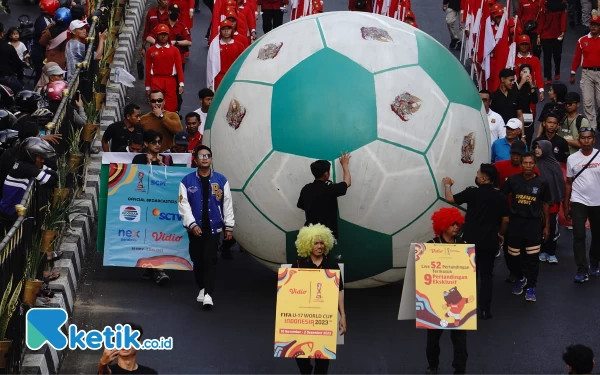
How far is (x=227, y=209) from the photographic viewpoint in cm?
1287

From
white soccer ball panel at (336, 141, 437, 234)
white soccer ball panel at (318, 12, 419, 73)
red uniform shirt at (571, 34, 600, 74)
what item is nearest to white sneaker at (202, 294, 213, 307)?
white soccer ball panel at (336, 141, 437, 234)

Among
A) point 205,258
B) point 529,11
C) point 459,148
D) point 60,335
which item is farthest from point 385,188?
point 529,11

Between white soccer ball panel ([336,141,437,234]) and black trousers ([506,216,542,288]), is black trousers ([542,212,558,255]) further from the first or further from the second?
white soccer ball panel ([336,141,437,234])

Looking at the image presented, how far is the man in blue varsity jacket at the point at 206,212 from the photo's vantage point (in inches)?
506

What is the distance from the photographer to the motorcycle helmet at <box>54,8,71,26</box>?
1880 centimetres

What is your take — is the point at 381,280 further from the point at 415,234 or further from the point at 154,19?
the point at 154,19

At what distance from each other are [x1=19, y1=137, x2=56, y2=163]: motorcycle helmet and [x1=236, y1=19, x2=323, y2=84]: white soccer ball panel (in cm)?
201

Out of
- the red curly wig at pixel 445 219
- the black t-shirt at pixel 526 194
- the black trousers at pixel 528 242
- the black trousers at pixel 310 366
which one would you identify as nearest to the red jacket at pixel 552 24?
the black t-shirt at pixel 526 194

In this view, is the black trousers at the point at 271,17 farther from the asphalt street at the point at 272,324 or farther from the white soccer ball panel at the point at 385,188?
the white soccer ball panel at the point at 385,188

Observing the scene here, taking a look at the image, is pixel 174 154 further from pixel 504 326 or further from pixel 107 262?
pixel 504 326

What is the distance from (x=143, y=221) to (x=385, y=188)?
278 centimetres

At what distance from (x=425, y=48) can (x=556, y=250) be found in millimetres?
3614

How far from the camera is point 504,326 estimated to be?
1291 centimetres

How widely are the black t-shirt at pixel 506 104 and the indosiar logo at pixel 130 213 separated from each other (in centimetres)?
541
